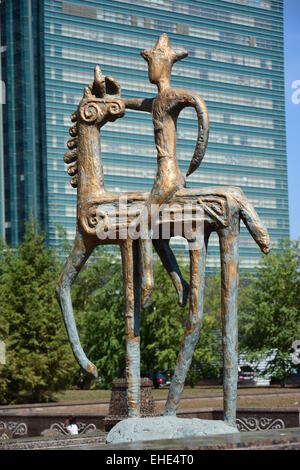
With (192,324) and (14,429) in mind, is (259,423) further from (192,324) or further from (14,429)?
(192,324)

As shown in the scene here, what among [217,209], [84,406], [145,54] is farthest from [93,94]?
[84,406]

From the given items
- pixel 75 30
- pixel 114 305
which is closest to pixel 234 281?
pixel 114 305

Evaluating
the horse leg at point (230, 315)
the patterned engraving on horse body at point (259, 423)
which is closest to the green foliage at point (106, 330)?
the patterned engraving on horse body at point (259, 423)

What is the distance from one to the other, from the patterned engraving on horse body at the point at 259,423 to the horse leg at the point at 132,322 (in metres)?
8.54

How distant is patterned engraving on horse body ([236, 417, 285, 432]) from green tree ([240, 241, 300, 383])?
2088cm

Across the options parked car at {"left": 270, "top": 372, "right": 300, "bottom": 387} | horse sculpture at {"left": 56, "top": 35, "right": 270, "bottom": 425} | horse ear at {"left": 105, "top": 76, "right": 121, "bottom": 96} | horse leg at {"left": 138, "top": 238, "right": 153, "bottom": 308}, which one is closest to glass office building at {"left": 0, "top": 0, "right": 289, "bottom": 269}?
parked car at {"left": 270, "top": 372, "right": 300, "bottom": 387}

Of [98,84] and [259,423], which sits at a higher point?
[98,84]

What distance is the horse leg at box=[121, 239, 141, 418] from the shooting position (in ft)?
41.7

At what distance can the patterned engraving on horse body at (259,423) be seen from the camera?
20703 mm

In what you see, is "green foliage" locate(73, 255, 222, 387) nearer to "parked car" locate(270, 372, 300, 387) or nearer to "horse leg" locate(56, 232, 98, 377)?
"parked car" locate(270, 372, 300, 387)

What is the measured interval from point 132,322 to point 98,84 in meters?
3.18

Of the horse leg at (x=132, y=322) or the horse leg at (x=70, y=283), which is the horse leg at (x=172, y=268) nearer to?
the horse leg at (x=132, y=322)

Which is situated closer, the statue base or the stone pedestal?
the statue base

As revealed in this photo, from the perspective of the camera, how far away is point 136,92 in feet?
309
